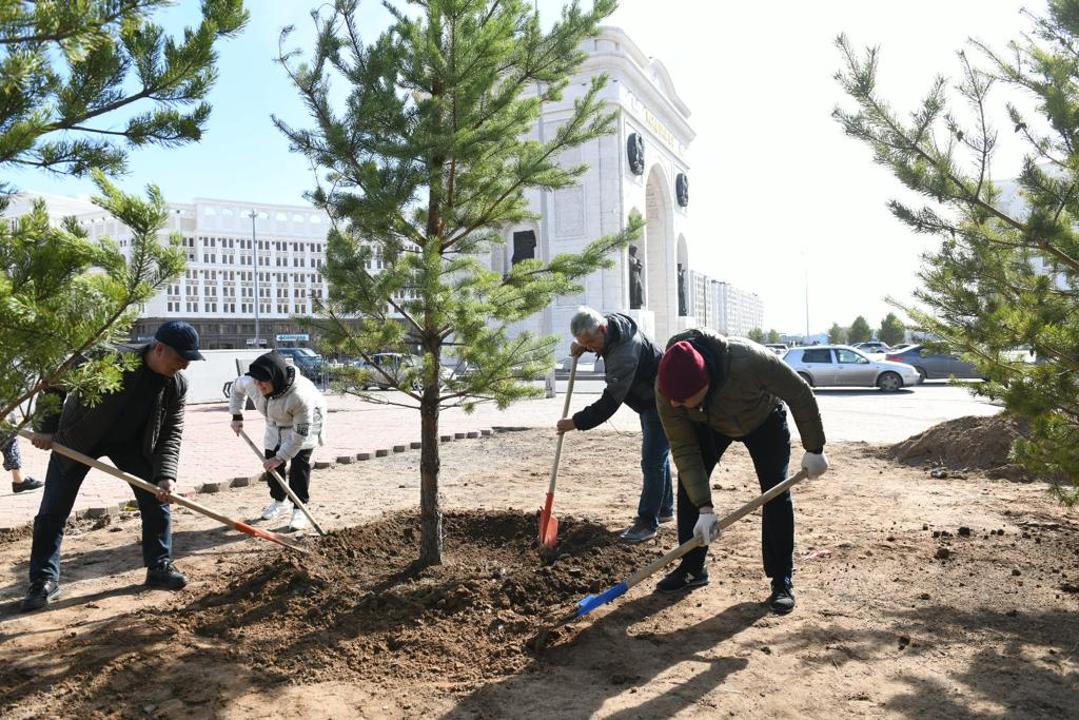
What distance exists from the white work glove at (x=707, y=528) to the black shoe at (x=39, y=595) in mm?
3331

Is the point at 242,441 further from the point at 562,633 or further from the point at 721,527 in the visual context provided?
the point at 721,527

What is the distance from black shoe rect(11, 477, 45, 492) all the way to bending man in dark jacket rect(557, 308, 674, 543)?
574cm

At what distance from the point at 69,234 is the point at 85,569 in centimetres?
322

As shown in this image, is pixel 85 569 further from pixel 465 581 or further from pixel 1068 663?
pixel 1068 663

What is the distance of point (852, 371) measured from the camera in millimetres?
19844

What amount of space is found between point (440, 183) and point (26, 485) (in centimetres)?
611

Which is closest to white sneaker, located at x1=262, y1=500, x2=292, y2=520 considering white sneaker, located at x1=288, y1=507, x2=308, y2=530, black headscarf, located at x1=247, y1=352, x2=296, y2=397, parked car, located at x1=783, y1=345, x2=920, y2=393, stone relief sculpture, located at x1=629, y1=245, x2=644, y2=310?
white sneaker, located at x1=288, y1=507, x2=308, y2=530

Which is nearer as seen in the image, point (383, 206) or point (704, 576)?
point (383, 206)

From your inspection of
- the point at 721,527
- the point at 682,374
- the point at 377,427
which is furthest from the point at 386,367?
the point at 377,427

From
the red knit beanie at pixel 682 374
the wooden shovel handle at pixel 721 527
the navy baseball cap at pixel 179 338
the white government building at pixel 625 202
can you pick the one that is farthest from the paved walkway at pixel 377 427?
the red knit beanie at pixel 682 374

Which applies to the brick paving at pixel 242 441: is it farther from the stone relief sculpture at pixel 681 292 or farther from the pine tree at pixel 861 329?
the pine tree at pixel 861 329

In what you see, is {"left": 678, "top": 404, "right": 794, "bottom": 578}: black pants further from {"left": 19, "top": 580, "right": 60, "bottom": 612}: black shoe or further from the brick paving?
{"left": 19, "top": 580, "right": 60, "bottom": 612}: black shoe

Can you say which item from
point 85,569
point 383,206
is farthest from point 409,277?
point 85,569

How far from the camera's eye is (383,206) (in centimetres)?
365
